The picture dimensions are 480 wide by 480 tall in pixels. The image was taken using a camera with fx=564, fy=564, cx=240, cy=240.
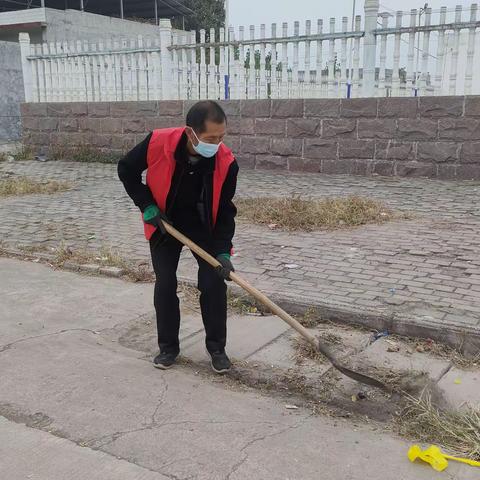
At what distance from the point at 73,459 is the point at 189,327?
161cm

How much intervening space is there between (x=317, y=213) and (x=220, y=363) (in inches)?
142

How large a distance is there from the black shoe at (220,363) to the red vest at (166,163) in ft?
2.86

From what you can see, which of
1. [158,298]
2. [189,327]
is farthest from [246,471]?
[189,327]

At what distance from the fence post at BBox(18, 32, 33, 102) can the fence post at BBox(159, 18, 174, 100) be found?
3.78 m

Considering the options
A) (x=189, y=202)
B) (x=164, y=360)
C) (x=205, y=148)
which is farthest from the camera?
(x=164, y=360)

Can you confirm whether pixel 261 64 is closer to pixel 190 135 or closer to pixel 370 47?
pixel 370 47

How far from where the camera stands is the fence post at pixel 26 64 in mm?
12766

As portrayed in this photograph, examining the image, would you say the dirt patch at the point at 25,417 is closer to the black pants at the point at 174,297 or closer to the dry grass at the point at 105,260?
the black pants at the point at 174,297

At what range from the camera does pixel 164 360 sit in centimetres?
346

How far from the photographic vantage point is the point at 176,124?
11188 millimetres

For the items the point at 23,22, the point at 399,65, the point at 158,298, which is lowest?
the point at 158,298

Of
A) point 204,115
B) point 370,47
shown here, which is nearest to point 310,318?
point 204,115

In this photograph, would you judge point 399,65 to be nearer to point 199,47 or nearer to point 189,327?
point 199,47

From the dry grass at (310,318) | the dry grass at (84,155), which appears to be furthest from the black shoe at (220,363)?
the dry grass at (84,155)
